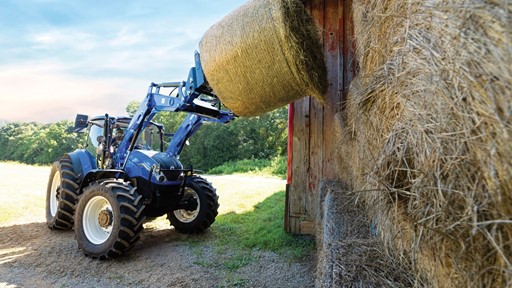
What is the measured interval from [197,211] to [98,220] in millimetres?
1261

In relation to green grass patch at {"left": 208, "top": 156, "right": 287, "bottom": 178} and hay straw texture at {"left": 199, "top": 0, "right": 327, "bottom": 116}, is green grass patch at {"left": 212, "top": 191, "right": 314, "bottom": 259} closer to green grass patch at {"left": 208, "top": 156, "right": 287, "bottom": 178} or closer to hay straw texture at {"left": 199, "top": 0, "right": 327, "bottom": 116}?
hay straw texture at {"left": 199, "top": 0, "right": 327, "bottom": 116}

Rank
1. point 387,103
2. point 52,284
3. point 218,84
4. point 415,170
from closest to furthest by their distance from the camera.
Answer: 1. point 415,170
2. point 387,103
3. point 218,84
4. point 52,284

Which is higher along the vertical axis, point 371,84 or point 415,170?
point 371,84

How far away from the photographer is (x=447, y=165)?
0.66 m

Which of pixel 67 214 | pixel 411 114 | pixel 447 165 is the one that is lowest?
pixel 67 214

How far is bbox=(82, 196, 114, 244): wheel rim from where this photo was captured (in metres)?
3.59

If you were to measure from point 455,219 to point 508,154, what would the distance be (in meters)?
0.18

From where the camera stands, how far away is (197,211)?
4453mm

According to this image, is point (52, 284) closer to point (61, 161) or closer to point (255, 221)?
point (61, 161)

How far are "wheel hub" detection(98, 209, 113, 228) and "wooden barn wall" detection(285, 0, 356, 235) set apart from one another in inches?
82.3

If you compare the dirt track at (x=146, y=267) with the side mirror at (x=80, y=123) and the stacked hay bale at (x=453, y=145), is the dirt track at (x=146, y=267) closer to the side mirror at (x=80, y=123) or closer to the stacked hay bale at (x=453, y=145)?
the side mirror at (x=80, y=123)

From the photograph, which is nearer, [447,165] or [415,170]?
[447,165]

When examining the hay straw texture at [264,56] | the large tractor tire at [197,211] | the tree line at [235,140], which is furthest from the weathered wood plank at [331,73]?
the tree line at [235,140]

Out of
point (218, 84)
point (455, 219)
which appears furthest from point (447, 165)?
point (218, 84)
